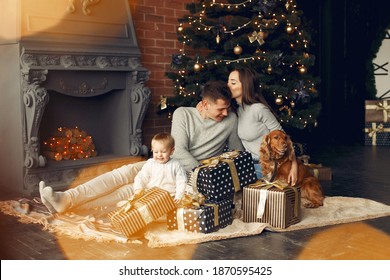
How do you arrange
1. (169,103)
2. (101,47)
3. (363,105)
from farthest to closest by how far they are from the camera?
(363,105)
(169,103)
(101,47)

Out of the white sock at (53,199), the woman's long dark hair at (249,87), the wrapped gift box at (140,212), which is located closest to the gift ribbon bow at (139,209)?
the wrapped gift box at (140,212)

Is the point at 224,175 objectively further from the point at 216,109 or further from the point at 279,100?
the point at 279,100

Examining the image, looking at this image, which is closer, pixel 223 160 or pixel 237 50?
pixel 223 160

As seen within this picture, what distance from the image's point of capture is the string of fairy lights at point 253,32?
553 centimetres

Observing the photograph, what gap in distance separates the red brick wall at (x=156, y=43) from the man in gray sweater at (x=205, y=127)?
6.30 feet

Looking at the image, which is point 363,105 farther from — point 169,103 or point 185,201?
point 185,201

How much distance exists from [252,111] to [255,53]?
4.32 feet

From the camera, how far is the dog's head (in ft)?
13.0

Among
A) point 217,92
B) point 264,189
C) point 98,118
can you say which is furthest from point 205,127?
point 98,118

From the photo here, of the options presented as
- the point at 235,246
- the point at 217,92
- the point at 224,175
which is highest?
the point at 217,92

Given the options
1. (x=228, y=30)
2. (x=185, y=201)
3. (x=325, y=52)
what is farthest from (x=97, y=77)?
(x=325, y=52)

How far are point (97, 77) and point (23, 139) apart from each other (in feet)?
2.99

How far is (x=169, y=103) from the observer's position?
583 centimetres

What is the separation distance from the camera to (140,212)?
3.61 metres
